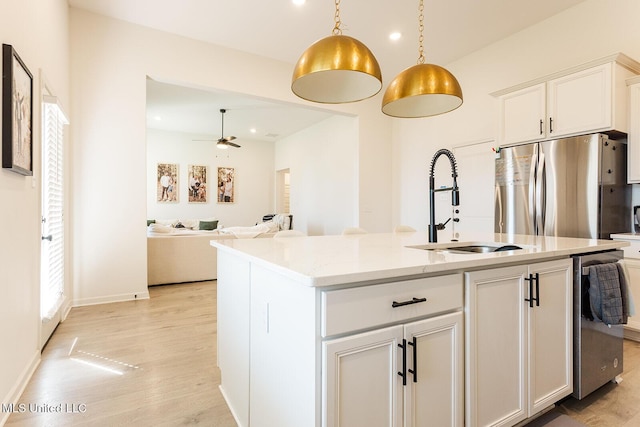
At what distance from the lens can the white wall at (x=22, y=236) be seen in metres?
1.69

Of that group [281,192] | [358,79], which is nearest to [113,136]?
[358,79]

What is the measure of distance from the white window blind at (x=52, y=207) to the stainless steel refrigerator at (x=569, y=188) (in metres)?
4.41

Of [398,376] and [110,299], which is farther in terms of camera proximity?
[110,299]

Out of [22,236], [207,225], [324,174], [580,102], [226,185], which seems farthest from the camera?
[226,185]

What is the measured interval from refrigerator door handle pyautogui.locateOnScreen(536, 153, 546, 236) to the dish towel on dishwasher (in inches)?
61.3

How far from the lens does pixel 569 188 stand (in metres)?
2.98

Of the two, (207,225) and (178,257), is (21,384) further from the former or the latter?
(207,225)

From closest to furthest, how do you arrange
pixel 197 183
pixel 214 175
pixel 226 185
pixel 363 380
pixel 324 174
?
pixel 363 380
pixel 324 174
pixel 197 183
pixel 214 175
pixel 226 185

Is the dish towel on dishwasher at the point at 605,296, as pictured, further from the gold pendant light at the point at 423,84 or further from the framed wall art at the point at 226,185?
the framed wall art at the point at 226,185

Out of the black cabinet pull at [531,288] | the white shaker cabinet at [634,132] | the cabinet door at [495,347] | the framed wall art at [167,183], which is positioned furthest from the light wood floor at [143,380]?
the framed wall art at [167,183]

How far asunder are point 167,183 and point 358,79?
24.0 ft

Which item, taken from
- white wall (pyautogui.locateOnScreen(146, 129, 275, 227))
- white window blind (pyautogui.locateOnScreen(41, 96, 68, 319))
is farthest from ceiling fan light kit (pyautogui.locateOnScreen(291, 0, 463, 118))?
white wall (pyautogui.locateOnScreen(146, 129, 275, 227))

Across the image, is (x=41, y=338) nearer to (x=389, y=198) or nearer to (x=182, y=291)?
(x=182, y=291)

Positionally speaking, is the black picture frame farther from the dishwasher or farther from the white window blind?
the dishwasher
